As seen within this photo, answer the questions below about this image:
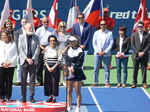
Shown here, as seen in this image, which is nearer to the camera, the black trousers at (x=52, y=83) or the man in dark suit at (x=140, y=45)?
the black trousers at (x=52, y=83)

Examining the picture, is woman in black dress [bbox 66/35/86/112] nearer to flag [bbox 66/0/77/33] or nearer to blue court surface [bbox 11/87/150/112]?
blue court surface [bbox 11/87/150/112]

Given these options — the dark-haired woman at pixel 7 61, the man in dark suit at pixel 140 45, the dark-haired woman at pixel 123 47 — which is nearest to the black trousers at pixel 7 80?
the dark-haired woman at pixel 7 61

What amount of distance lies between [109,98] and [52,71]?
87.4 inches

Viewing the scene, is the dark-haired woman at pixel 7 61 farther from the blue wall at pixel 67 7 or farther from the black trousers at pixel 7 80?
the blue wall at pixel 67 7

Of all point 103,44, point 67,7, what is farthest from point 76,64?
point 67,7

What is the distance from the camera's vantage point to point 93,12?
15984 millimetres

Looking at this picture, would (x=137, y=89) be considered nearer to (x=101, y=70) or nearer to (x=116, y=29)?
(x=101, y=70)

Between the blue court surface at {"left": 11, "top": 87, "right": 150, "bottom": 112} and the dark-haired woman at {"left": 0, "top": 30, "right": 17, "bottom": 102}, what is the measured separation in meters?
0.94

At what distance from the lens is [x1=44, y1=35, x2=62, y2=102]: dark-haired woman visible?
12.6m

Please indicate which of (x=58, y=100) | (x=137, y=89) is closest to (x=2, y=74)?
(x=58, y=100)

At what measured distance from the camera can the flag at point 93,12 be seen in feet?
Result: 52.2

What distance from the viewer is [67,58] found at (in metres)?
11.8

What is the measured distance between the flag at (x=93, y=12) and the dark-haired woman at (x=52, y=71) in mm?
3454

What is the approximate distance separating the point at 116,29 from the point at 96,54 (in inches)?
280
